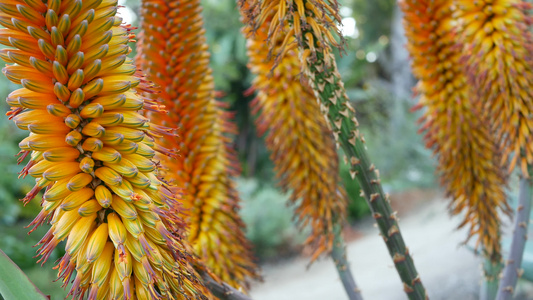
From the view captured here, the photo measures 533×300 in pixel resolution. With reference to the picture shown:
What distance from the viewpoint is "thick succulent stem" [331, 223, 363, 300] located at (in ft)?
6.09

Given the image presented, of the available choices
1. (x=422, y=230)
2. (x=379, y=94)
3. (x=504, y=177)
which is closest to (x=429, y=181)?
(x=422, y=230)


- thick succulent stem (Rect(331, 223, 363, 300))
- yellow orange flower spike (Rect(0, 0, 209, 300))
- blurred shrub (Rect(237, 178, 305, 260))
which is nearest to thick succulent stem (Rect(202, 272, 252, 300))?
yellow orange flower spike (Rect(0, 0, 209, 300))

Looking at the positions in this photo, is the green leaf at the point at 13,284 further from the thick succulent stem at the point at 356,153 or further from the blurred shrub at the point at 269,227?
the blurred shrub at the point at 269,227

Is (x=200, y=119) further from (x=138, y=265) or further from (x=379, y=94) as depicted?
(x=379, y=94)

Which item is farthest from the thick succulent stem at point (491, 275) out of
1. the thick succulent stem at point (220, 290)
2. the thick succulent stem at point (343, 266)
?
the thick succulent stem at point (220, 290)

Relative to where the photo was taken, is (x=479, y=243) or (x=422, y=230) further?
(x=422, y=230)

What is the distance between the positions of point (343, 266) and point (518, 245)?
68 centimetres

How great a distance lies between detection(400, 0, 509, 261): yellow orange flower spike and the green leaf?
1580mm

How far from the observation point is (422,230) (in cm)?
853

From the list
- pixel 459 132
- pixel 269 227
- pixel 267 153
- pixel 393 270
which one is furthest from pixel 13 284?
pixel 267 153

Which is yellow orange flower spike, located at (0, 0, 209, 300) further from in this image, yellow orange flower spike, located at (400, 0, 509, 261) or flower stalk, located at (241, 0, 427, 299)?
yellow orange flower spike, located at (400, 0, 509, 261)

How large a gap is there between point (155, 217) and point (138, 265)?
0.31 feet

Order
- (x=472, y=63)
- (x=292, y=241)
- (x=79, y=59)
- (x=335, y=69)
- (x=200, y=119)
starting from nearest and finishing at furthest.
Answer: (x=79, y=59) < (x=335, y=69) < (x=200, y=119) < (x=472, y=63) < (x=292, y=241)

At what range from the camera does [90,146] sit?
0.86 m
